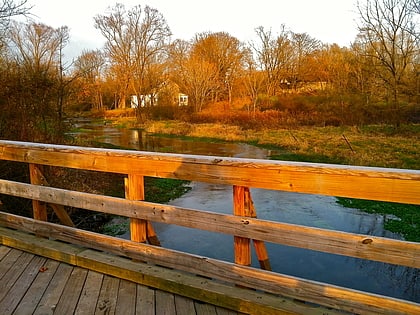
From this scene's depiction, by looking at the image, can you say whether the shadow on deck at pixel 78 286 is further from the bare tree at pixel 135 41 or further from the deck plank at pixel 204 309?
the bare tree at pixel 135 41

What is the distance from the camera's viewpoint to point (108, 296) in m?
2.31

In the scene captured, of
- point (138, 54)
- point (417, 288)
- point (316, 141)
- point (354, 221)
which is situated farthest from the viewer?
Answer: point (138, 54)

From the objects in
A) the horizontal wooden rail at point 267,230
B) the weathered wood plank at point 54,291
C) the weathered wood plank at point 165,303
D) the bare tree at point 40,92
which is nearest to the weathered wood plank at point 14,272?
the weathered wood plank at point 54,291

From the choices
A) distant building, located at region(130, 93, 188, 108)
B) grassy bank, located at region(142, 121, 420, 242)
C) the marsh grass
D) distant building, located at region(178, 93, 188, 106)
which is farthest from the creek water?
distant building, located at region(130, 93, 188, 108)

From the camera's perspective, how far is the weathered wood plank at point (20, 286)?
7.31 ft

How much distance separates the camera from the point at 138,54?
3734 centimetres

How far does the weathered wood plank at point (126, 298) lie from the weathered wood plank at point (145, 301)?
0.09 ft

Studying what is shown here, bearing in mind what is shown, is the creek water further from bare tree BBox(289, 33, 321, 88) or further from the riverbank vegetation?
bare tree BBox(289, 33, 321, 88)

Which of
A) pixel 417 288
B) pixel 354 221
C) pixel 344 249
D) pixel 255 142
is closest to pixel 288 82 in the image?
pixel 255 142

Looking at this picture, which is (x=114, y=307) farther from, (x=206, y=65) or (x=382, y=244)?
(x=206, y=65)

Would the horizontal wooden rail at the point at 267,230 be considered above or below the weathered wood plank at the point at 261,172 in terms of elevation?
below

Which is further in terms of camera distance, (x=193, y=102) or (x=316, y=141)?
(x=193, y=102)

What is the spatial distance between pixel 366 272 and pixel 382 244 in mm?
3707

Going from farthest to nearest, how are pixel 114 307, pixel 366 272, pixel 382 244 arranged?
pixel 366 272 → pixel 114 307 → pixel 382 244
